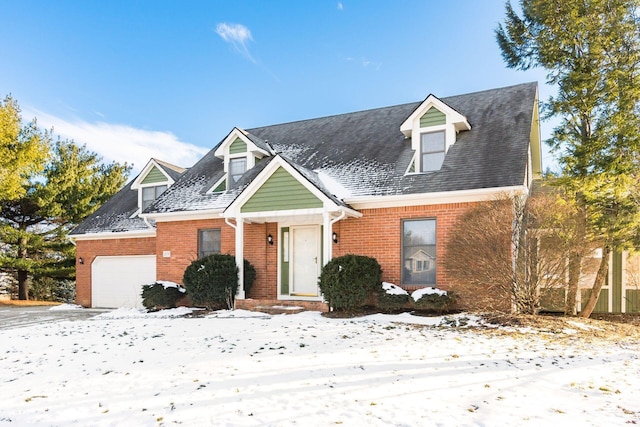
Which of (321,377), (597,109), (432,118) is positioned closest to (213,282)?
(321,377)

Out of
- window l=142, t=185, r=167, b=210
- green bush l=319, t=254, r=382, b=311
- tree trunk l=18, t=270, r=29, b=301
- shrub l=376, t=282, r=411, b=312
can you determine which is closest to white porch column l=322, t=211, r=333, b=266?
Answer: green bush l=319, t=254, r=382, b=311

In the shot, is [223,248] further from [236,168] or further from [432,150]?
[432,150]

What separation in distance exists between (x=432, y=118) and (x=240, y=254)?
6.86 metres

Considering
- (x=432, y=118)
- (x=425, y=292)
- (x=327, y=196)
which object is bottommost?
(x=425, y=292)

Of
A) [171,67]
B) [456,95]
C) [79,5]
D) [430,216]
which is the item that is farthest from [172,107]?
[430,216]

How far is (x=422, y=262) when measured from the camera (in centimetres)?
1191

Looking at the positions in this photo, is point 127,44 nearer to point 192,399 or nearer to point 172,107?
point 172,107

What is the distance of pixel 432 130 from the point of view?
13.0 m

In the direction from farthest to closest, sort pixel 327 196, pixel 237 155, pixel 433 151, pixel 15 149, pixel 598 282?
pixel 15 149 → pixel 237 155 → pixel 433 151 → pixel 327 196 → pixel 598 282

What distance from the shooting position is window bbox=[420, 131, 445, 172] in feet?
42.0

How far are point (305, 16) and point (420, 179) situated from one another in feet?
27.7

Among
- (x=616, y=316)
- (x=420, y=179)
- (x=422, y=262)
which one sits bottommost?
(x=616, y=316)

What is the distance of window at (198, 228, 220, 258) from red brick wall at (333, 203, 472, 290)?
13.5ft

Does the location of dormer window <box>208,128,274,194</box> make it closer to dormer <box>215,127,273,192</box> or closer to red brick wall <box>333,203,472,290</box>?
dormer <box>215,127,273,192</box>
